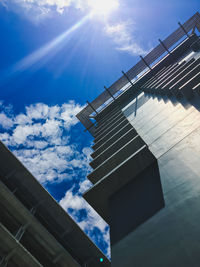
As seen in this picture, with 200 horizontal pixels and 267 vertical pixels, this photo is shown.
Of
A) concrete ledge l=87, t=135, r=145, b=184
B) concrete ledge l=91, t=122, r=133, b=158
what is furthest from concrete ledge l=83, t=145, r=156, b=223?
concrete ledge l=91, t=122, r=133, b=158

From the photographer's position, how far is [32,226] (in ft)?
33.0

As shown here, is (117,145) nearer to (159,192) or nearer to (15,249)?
(159,192)

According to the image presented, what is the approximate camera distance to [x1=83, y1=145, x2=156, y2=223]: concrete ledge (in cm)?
643

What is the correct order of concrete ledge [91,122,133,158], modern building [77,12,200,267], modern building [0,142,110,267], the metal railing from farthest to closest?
the metal railing, concrete ledge [91,122,133,158], modern building [0,142,110,267], modern building [77,12,200,267]

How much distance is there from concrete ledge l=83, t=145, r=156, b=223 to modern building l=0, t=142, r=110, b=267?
3.89 metres

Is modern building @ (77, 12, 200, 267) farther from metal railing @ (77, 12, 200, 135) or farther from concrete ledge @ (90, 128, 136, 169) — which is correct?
metal railing @ (77, 12, 200, 135)

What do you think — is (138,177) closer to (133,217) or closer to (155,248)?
(133,217)

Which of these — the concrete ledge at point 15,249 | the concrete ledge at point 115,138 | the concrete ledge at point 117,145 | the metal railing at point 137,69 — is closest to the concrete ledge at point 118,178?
the concrete ledge at point 117,145

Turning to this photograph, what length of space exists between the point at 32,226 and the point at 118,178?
573cm

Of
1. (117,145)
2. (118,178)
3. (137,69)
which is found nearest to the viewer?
(118,178)

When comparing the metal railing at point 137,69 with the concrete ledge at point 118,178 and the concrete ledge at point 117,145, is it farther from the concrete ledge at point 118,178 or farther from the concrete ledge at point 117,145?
the concrete ledge at point 118,178

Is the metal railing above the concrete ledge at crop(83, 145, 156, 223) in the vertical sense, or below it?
above

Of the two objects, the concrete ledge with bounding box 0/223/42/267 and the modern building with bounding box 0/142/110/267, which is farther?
the modern building with bounding box 0/142/110/267

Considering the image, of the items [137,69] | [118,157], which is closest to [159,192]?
[118,157]
